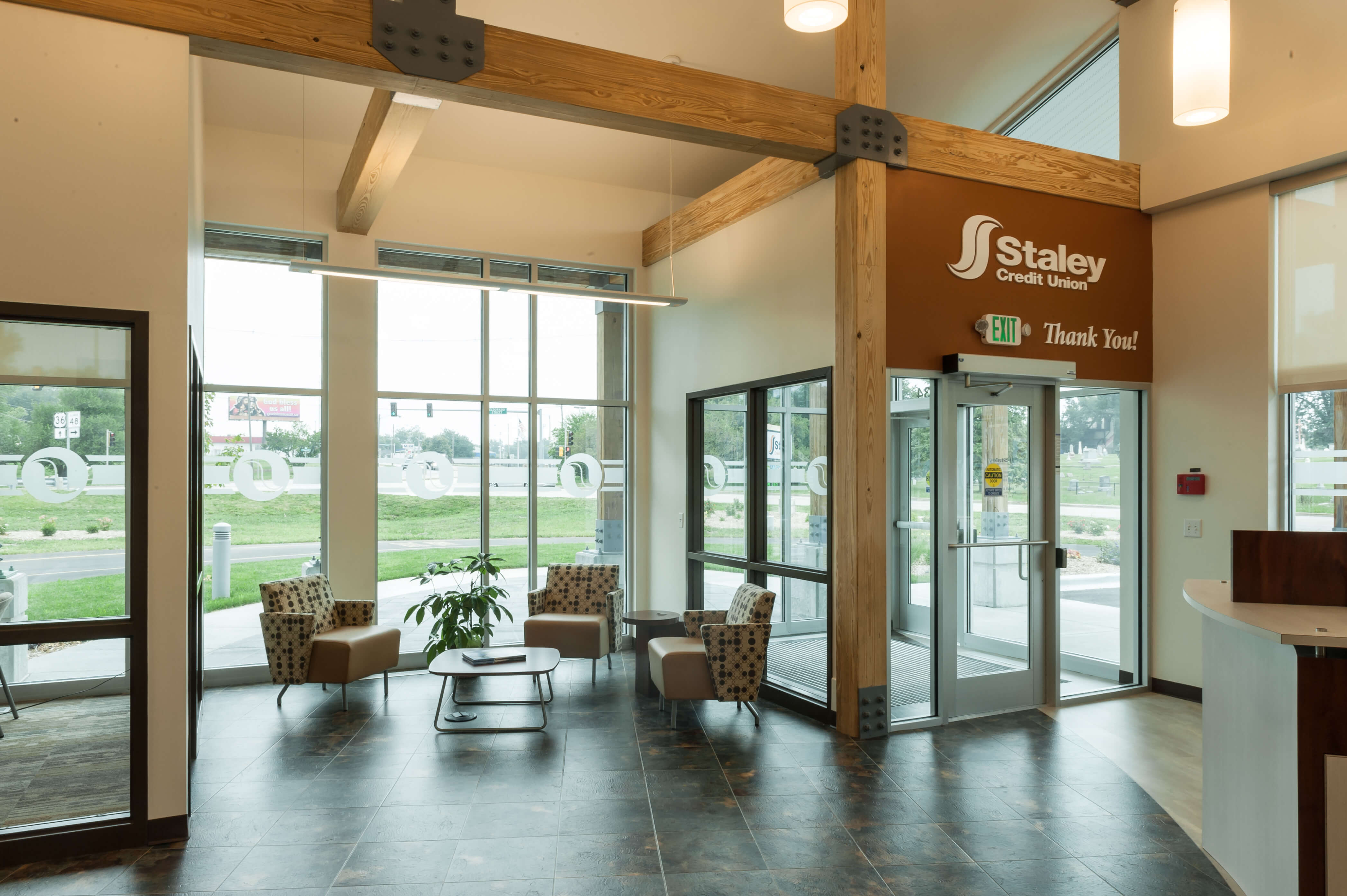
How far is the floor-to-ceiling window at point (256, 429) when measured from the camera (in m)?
6.96

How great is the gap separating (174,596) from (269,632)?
7.98 ft

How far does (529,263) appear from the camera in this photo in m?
8.18

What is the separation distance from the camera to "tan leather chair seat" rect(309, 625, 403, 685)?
6.02 metres

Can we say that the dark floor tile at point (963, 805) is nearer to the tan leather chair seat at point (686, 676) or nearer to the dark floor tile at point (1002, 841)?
the dark floor tile at point (1002, 841)

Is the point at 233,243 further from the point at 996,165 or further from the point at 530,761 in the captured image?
the point at 996,165

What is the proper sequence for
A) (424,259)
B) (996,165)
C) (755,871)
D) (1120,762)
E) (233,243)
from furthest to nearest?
1. (424,259)
2. (233,243)
3. (996,165)
4. (1120,762)
5. (755,871)

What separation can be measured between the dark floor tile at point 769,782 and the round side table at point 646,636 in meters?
1.68

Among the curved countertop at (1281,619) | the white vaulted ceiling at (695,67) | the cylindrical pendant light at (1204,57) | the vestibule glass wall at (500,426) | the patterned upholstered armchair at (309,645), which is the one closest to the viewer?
the curved countertop at (1281,619)

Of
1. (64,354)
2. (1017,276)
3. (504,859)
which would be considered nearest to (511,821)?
(504,859)

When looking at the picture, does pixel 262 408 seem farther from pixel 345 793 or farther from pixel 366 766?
pixel 345 793

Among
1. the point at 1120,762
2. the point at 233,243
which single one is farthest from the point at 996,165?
the point at 233,243

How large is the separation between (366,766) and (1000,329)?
203 inches

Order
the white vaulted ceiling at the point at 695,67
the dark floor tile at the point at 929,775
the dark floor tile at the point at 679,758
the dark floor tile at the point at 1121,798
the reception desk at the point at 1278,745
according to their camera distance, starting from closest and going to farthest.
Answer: the reception desk at the point at 1278,745
the dark floor tile at the point at 1121,798
the dark floor tile at the point at 929,775
the dark floor tile at the point at 679,758
the white vaulted ceiling at the point at 695,67

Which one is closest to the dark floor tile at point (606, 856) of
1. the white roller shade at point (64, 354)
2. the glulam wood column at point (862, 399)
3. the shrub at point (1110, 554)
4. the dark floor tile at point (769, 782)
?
the dark floor tile at point (769, 782)
